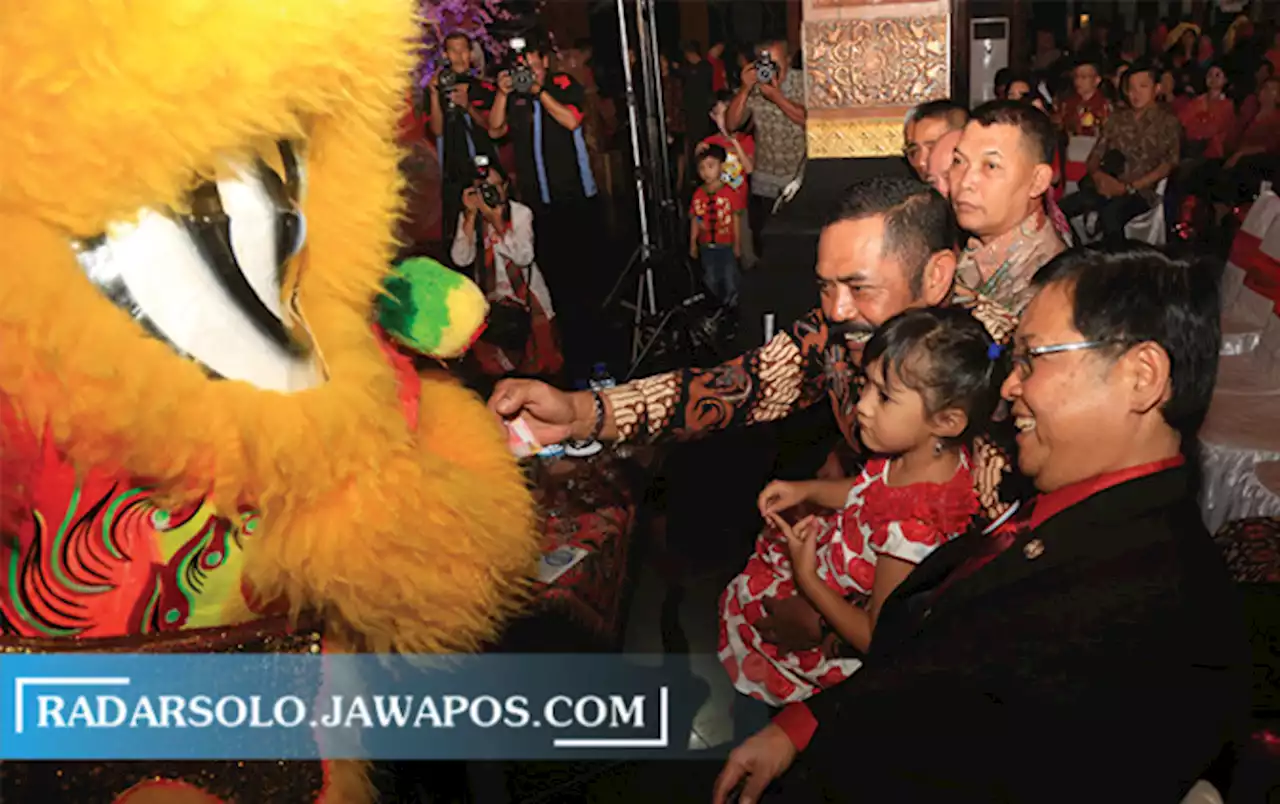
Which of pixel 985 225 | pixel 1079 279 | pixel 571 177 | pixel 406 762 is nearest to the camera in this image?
pixel 1079 279

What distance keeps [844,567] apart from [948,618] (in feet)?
0.34

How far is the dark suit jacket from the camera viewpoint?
790 millimetres

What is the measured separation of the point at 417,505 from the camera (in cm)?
90

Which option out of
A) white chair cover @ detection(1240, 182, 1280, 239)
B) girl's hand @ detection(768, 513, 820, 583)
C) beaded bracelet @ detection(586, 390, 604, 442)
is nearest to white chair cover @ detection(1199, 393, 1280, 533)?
white chair cover @ detection(1240, 182, 1280, 239)

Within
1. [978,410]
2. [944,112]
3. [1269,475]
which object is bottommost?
[1269,475]

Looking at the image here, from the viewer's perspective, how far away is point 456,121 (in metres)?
1.08

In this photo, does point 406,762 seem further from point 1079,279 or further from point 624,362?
point 1079,279

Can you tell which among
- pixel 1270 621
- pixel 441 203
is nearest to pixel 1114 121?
pixel 1270 621

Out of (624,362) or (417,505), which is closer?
(417,505)

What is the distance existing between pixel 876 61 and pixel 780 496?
1.49ft

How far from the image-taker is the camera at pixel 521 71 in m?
1.10

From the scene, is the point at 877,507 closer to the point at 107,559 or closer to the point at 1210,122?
the point at 1210,122

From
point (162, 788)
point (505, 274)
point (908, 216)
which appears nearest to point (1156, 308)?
point (908, 216)

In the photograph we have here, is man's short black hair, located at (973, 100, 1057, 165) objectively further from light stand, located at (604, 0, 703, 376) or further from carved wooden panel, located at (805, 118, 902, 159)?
light stand, located at (604, 0, 703, 376)
